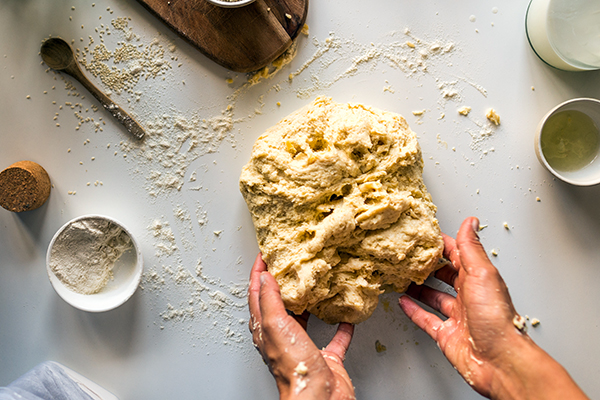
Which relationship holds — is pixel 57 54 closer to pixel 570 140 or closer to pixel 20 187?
pixel 20 187

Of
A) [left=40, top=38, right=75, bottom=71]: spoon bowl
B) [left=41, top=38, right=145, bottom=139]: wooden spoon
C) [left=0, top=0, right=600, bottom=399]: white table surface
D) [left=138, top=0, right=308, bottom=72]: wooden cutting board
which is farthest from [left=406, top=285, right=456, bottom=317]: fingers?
[left=40, top=38, right=75, bottom=71]: spoon bowl

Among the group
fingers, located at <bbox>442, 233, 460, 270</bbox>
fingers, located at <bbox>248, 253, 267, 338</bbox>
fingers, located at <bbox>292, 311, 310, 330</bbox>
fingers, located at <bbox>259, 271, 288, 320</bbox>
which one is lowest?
fingers, located at <bbox>442, 233, 460, 270</bbox>

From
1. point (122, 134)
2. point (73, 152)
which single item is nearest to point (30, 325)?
point (73, 152)

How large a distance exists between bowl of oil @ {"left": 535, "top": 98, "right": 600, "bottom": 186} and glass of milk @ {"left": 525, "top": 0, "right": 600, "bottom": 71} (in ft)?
0.85

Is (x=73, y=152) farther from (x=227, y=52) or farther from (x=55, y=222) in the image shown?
(x=227, y=52)

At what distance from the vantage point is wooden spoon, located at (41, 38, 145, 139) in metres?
1.99

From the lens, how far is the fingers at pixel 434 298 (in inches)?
73.7

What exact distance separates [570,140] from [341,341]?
1.72 m

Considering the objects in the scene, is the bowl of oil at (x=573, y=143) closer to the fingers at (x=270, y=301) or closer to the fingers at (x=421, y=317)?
the fingers at (x=421, y=317)

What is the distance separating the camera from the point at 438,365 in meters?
2.10

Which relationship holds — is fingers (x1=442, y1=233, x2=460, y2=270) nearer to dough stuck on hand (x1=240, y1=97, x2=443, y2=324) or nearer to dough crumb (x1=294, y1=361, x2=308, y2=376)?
dough stuck on hand (x1=240, y1=97, x2=443, y2=324)

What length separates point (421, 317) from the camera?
1.90 metres

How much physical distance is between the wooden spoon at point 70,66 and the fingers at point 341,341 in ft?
5.26

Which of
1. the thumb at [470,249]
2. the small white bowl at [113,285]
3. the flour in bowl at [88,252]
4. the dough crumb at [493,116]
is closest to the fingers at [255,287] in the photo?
the small white bowl at [113,285]
